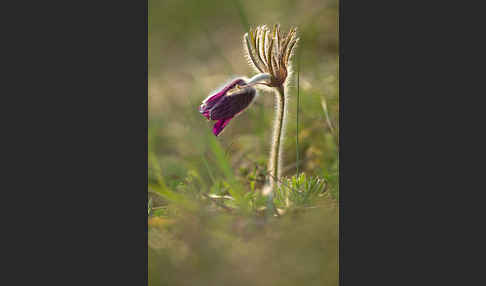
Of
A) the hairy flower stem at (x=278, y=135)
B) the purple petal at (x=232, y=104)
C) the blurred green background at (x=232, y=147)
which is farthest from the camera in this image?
the hairy flower stem at (x=278, y=135)

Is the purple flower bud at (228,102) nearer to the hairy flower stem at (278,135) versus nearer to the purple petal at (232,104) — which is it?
the purple petal at (232,104)

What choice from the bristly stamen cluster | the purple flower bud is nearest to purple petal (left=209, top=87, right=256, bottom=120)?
the purple flower bud

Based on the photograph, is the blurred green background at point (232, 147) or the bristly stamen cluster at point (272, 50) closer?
the blurred green background at point (232, 147)

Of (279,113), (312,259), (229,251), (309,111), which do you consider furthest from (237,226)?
(309,111)

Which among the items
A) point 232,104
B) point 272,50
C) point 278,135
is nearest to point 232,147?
point 278,135

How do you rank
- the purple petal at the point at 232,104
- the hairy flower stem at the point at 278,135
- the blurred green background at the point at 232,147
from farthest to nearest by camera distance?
1. the hairy flower stem at the point at 278,135
2. the purple petal at the point at 232,104
3. the blurred green background at the point at 232,147

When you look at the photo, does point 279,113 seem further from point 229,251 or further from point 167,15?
point 167,15

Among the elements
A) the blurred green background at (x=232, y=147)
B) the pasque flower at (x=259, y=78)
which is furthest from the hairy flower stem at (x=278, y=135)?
the blurred green background at (x=232, y=147)
